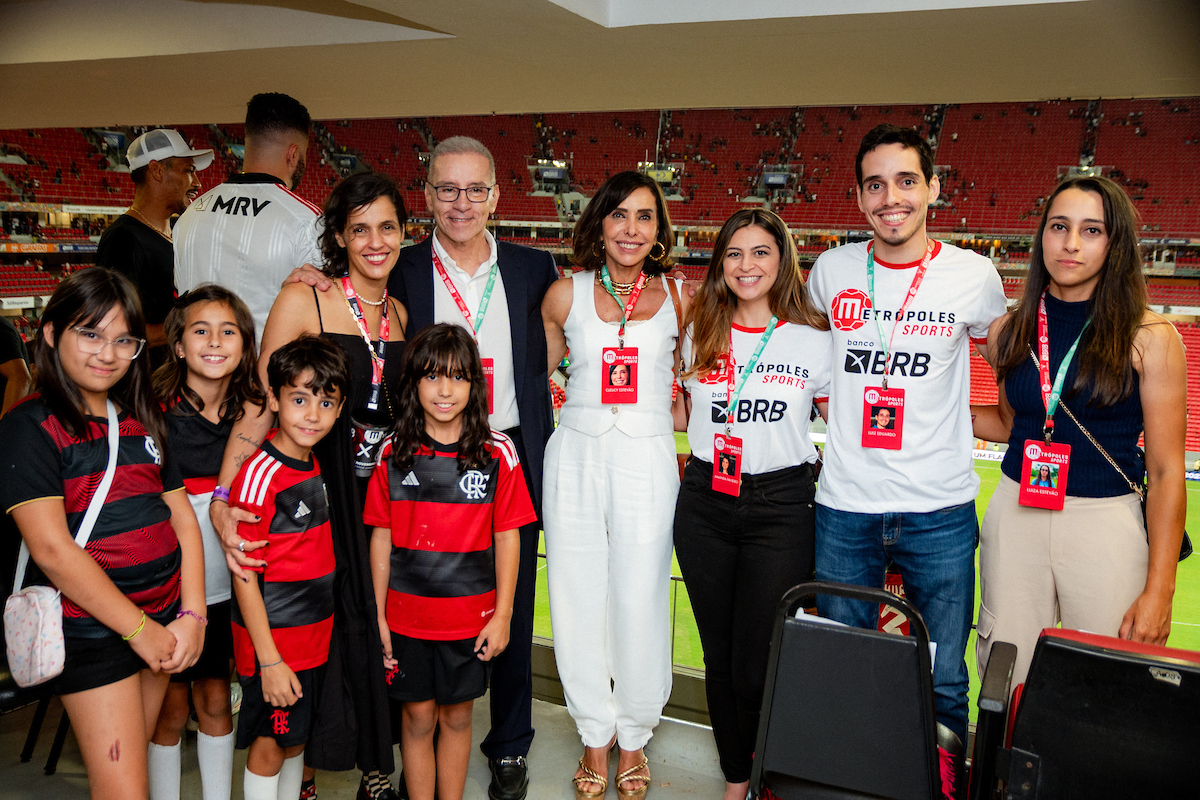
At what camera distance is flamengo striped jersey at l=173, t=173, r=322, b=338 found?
2.46 m

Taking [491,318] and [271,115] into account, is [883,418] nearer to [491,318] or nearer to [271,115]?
[491,318]

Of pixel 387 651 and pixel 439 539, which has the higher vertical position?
pixel 439 539

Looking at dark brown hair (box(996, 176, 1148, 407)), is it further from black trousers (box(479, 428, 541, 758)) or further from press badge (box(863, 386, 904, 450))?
black trousers (box(479, 428, 541, 758))

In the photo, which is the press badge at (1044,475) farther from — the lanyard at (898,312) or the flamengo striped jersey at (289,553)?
the flamengo striped jersey at (289,553)

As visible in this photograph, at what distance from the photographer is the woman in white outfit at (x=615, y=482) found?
2.23 m

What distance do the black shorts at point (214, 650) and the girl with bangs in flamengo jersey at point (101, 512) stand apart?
20cm

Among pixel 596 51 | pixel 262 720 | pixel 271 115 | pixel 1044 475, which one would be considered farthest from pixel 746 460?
pixel 596 51

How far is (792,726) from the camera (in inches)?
59.4

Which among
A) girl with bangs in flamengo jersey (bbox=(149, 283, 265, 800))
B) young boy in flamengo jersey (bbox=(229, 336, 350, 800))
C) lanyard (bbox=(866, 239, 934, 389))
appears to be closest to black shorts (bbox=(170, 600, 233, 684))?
girl with bangs in flamengo jersey (bbox=(149, 283, 265, 800))

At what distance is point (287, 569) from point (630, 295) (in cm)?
118

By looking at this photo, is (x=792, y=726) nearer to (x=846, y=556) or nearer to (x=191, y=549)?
(x=846, y=556)

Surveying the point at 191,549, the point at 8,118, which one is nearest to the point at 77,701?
the point at 191,549

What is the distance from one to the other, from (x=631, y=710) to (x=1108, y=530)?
1.36 metres

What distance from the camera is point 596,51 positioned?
4.14 metres
